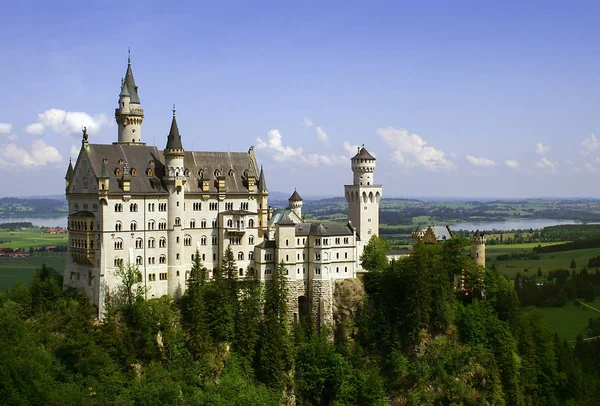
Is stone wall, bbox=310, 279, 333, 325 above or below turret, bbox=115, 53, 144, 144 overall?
below

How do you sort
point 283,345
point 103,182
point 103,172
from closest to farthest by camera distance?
1. point 103,182
2. point 103,172
3. point 283,345

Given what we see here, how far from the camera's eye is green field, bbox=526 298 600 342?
434 ft

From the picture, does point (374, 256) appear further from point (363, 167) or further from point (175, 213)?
point (175, 213)

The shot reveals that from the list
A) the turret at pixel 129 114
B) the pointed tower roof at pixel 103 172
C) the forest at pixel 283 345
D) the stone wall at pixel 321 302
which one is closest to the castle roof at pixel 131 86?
the turret at pixel 129 114

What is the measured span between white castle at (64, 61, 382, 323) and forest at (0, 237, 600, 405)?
2.21m

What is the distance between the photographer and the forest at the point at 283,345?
2906 inches

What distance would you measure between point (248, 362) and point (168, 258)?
1511 cm

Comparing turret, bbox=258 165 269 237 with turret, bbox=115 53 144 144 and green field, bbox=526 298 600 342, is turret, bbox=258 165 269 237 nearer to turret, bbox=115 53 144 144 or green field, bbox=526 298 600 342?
turret, bbox=115 53 144 144

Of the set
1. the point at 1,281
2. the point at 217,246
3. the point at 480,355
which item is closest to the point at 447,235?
the point at 480,355

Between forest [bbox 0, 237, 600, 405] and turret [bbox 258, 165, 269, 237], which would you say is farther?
turret [bbox 258, 165, 269, 237]

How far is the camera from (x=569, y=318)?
142 meters

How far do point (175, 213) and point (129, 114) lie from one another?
1541 cm

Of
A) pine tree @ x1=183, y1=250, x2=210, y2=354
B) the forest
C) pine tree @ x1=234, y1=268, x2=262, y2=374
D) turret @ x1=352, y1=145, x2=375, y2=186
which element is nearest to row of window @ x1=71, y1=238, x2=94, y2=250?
the forest

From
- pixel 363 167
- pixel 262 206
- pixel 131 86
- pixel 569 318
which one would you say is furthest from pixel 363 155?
pixel 569 318
